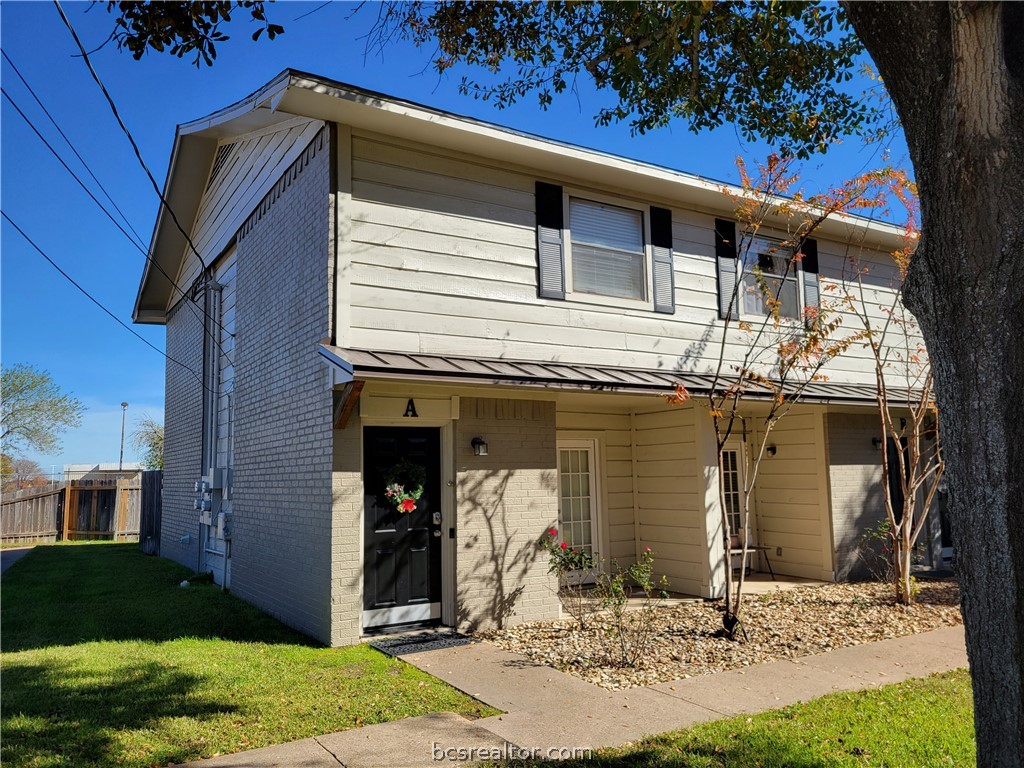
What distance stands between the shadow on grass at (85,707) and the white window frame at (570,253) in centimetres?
599

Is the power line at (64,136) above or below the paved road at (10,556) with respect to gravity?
above

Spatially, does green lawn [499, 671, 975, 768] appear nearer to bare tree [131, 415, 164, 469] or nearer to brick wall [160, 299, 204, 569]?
brick wall [160, 299, 204, 569]

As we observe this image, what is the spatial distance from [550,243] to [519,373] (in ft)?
6.87

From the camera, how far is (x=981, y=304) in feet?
9.83

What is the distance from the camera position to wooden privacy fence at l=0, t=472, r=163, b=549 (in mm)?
20734

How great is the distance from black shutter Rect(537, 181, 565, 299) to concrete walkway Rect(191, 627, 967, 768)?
428 centimetres

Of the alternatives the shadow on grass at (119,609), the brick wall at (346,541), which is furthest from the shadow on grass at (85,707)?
the brick wall at (346,541)

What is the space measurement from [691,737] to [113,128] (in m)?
8.77

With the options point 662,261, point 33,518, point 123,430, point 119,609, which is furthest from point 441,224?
point 123,430

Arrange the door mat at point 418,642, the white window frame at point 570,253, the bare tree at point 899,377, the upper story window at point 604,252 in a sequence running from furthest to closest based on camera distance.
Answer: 1. the bare tree at point 899,377
2. the white window frame at point 570,253
3. the upper story window at point 604,252
4. the door mat at point 418,642

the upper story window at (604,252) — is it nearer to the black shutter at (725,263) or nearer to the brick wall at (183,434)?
the black shutter at (725,263)

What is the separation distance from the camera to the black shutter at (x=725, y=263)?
416 inches

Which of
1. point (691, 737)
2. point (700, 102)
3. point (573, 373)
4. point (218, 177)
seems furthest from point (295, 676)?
point (218, 177)

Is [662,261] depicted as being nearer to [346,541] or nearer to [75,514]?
[346,541]
